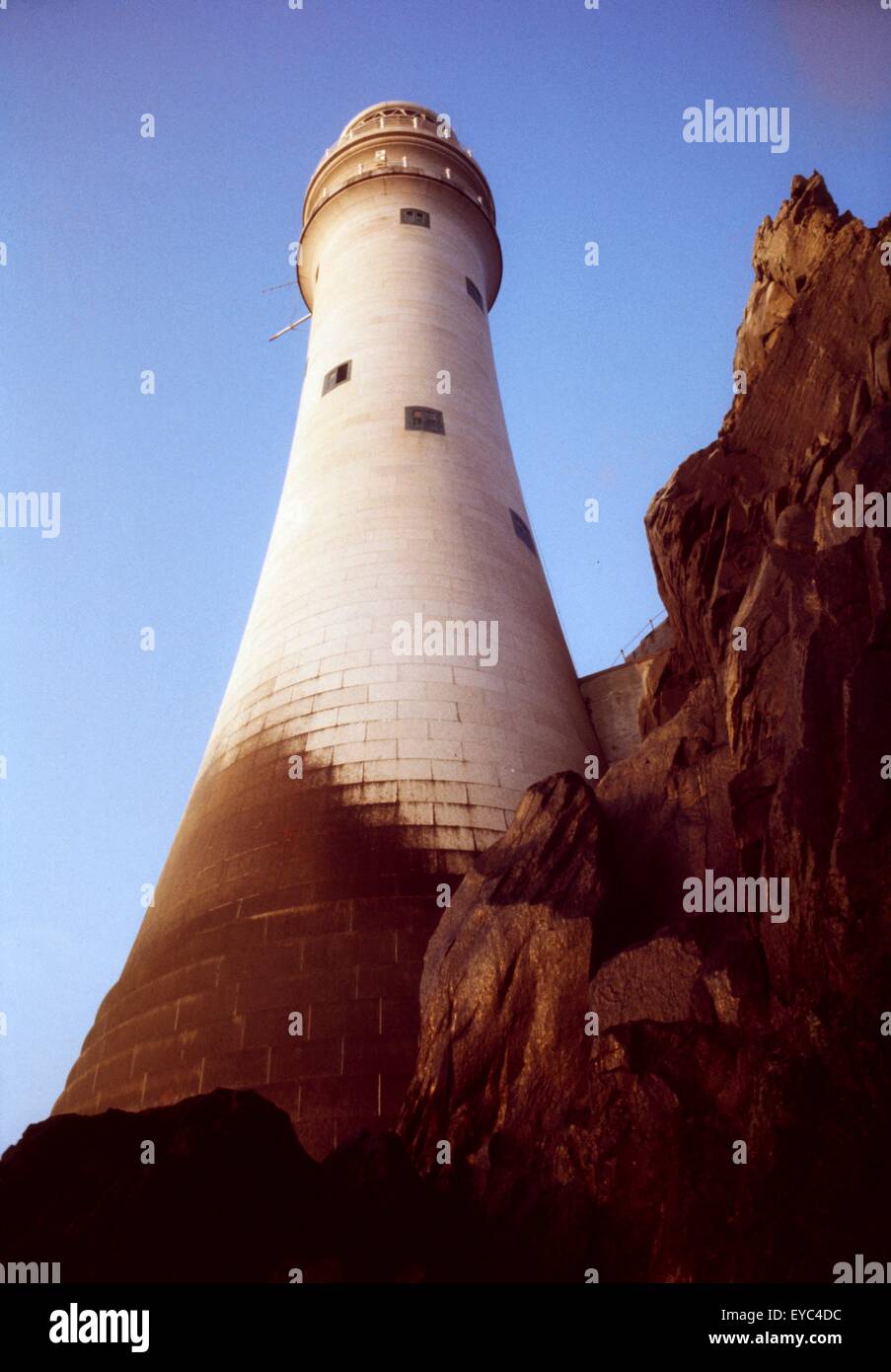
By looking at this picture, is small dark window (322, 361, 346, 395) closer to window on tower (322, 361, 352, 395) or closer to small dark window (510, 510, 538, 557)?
window on tower (322, 361, 352, 395)

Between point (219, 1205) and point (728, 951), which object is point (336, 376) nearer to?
point (728, 951)

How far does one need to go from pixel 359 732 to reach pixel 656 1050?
1014 cm

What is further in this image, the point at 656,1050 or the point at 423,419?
the point at 423,419

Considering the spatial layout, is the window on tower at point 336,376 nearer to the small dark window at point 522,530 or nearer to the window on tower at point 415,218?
the small dark window at point 522,530

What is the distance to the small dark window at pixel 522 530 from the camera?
26.0 m

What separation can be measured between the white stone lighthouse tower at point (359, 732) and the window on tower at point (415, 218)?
6 centimetres

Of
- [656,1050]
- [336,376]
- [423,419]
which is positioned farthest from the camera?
[336,376]

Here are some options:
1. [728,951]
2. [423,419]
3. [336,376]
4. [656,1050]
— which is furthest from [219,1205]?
[336,376]

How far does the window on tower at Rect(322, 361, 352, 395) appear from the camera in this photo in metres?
27.5

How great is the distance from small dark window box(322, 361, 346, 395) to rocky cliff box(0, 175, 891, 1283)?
1554 cm

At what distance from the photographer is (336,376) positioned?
90.9ft

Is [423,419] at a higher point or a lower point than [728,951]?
higher

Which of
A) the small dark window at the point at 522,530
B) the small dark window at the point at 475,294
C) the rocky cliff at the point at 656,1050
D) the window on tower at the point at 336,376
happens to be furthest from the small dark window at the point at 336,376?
the rocky cliff at the point at 656,1050

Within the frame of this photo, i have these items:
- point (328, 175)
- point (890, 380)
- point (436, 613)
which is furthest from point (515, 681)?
point (328, 175)
